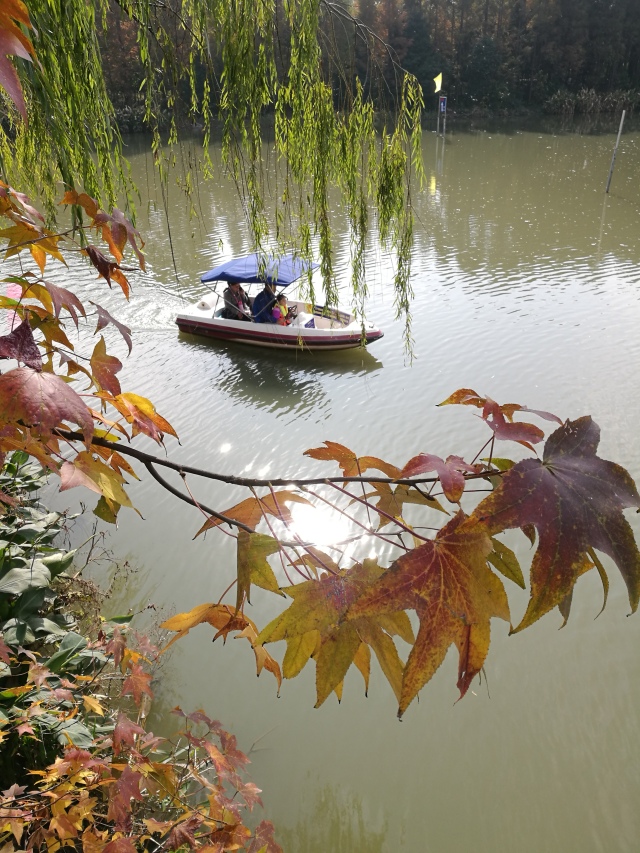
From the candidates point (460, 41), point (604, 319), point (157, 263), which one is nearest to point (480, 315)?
point (604, 319)

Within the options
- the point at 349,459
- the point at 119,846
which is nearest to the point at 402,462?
the point at 119,846

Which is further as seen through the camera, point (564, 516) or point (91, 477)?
point (91, 477)

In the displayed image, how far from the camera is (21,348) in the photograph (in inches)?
30.0

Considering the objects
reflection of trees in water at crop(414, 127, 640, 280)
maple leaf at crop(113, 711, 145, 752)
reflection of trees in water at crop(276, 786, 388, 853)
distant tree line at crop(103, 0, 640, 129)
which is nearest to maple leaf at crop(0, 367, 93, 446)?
maple leaf at crop(113, 711, 145, 752)

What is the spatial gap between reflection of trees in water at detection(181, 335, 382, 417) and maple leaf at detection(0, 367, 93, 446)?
4.69 metres

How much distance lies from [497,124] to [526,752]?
24.9m

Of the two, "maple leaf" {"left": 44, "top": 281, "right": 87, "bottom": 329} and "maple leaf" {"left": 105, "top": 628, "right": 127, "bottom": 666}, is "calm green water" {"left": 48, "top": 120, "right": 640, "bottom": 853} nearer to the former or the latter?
"maple leaf" {"left": 44, "top": 281, "right": 87, "bottom": 329}

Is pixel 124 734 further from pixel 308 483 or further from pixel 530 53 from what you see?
pixel 530 53

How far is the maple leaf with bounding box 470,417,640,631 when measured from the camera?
0.50 m

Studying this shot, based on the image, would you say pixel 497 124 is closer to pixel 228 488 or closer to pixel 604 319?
pixel 604 319

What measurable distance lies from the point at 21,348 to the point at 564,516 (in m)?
0.70

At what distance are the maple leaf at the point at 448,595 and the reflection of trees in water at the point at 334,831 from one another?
2.38m

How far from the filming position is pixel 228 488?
4.37m

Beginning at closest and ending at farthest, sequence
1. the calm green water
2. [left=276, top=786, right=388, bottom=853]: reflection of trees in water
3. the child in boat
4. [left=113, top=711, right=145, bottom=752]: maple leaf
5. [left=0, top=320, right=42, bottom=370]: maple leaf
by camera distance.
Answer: [left=0, top=320, right=42, bottom=370]: maple leaf → [left=113, top=711, right=145, bottom=752]: maple leaf → [left=276, top=786, right=388, bottom=853]: reflection of trees in water → the calm green water → the child in boat
